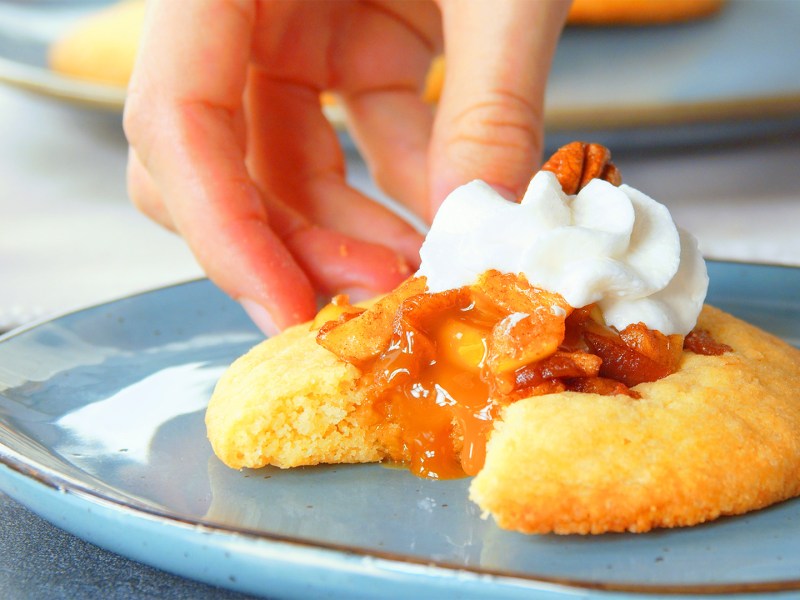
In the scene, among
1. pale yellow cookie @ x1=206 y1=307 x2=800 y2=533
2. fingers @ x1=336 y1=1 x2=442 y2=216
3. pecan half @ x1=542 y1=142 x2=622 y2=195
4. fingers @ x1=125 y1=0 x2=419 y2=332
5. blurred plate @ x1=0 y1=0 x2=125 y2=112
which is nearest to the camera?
pale yellow cookie @ x1=206 y1=307 x2=800 y2=533

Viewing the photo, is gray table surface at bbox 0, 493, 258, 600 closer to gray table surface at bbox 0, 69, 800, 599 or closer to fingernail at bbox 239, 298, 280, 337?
fingernail at bbox 239, 298, 280, 337

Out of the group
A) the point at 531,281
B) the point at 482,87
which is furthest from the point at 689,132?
Answer: the point at 531,281

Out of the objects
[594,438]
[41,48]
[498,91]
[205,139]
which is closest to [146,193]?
[205,139]

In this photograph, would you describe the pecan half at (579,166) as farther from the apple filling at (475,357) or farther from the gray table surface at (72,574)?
the gray table surface at (72,574)

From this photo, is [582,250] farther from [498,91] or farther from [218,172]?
[218,172]

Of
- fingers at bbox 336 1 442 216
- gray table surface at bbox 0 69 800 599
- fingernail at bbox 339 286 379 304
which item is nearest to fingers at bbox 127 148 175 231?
gray table surface at bbox 0 69 800 599

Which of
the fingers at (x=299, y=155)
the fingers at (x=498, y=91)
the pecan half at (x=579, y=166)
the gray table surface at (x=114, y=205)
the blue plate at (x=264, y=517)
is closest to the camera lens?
the blue plate at (x=264, y=517)

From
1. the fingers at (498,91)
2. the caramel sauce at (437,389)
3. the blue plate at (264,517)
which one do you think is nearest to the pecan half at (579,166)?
the fingers at (498,91)
